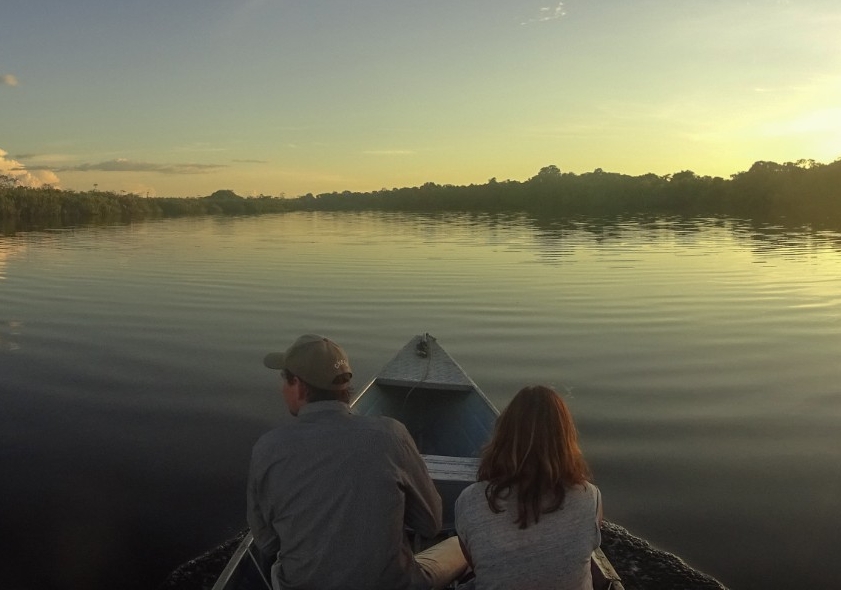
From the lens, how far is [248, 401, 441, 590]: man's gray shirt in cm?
331

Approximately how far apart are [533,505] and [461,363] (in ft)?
30.3

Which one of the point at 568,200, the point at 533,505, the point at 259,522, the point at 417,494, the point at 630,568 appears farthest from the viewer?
the point at 568,200

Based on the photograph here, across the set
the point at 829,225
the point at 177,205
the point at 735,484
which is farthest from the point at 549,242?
the point at 177,205

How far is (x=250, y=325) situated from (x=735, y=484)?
1030 cm

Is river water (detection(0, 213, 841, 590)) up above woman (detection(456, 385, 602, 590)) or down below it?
below

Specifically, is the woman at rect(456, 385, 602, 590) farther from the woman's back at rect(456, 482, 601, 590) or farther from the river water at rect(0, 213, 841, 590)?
the river water at rect(0, 213, 841, 590)

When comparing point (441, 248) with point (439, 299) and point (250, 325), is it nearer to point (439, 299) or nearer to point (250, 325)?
point (439, 299)

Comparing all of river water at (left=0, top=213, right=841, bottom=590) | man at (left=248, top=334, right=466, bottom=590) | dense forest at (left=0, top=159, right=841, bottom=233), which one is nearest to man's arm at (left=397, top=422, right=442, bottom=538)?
man at (left=248, top=334, right=466, bottom=590)

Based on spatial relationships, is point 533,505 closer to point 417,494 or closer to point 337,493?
point 417,494

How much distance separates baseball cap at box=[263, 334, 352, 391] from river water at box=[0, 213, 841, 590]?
3.47m

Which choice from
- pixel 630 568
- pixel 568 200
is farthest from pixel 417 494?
pixel 568 200

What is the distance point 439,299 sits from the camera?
61.1ft

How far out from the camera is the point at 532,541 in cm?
329

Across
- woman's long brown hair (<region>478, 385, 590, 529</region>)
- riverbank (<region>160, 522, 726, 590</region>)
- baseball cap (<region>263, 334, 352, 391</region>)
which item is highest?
baseball cap (<region>263, 334, 352, 391</region>)
